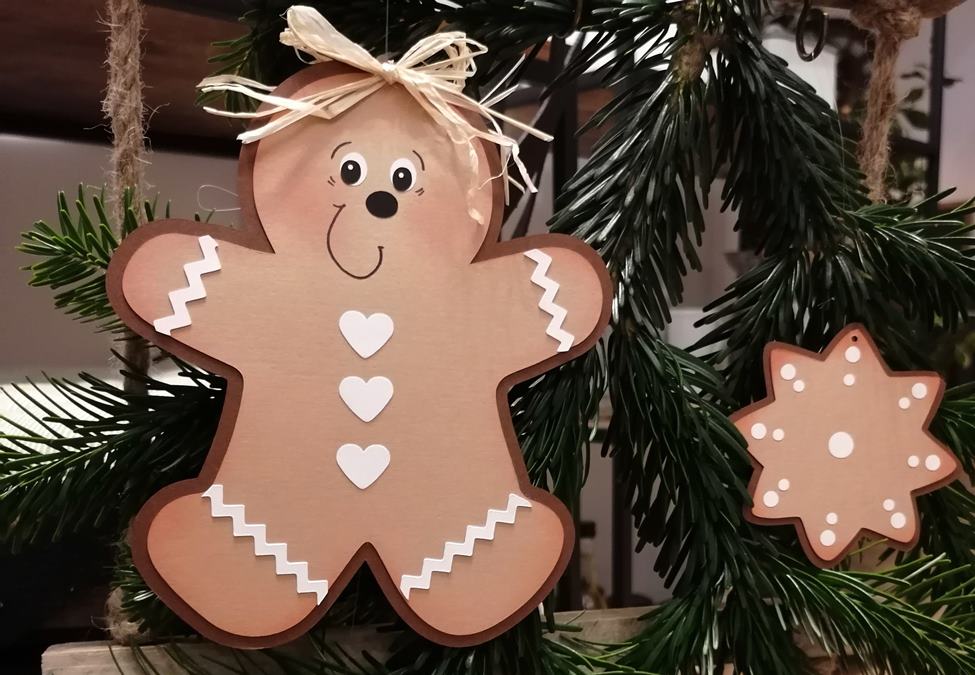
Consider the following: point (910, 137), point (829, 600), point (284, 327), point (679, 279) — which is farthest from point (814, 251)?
point (910, 137)

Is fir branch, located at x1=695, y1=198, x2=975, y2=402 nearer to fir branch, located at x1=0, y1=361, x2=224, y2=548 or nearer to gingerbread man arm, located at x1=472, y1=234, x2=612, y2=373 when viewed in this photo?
gingerbread man arm, located at x1=472, y1=234, x2=612, y2=373

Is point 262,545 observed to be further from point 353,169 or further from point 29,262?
point 29,262

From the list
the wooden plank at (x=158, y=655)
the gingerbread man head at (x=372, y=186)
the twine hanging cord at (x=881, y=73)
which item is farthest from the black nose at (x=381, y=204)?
the twine hanging cord at (x=881, y=73)

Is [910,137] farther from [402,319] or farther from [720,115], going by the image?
[402,319]

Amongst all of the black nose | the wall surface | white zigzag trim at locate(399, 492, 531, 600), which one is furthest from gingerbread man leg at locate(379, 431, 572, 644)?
the wall surface

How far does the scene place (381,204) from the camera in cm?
34

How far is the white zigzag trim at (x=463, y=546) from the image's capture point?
0.35 metres

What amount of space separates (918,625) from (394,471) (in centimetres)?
29

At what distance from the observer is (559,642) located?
414 mm

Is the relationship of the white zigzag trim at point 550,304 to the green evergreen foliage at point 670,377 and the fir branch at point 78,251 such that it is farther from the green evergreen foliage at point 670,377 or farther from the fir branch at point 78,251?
the fir branch at point 78,251

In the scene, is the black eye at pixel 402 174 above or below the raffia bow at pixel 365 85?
below

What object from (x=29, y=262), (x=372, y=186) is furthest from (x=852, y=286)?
(x=29, y=262)

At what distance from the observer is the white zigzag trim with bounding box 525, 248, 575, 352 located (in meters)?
0.36

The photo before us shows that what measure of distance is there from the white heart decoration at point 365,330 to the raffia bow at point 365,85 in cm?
8
